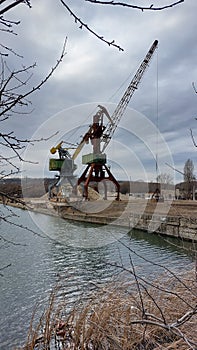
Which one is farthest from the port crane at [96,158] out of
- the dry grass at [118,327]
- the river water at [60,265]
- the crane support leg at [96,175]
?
the dry grass at [118,327]

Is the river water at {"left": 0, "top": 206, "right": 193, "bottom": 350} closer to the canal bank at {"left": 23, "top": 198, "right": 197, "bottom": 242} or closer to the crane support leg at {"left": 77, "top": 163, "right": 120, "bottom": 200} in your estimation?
the canal bank at {"left": 23, "top": 198, "right": 197, "bottom": 242}

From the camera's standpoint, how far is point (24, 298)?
488 centimetres

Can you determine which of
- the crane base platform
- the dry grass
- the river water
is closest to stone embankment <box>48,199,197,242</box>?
the river water

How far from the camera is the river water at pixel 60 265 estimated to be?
4043 millimetres

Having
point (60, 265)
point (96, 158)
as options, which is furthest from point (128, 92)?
point (60, 265)

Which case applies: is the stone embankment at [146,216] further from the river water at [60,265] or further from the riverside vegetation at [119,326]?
the riverside vegetation at [119,326]

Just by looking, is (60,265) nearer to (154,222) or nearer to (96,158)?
(154,222)

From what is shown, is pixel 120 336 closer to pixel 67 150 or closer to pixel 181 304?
pixel 181 304

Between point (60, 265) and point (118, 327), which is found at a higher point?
point (118, 327)

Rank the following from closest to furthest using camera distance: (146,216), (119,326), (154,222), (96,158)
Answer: (119,326) < (154,222) < (146,216) < (96,158)

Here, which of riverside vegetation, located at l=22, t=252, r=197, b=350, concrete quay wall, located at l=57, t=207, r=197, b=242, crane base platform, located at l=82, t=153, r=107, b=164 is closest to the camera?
riverside vegetation, located at l=22, t=252, r=197, b=350

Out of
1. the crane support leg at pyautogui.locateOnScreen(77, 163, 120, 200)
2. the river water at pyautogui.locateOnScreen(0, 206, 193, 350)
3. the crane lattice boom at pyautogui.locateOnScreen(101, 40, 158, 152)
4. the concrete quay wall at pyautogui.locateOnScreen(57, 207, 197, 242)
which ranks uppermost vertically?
the crane lattice boom at pyautogui.locateOnScreen(101, 40, 158, 152)

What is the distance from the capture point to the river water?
4.04 m

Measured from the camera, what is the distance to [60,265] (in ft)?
23.5
